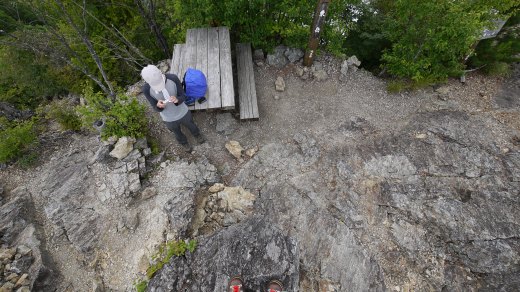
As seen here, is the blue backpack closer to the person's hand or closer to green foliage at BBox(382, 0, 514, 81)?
the person's hand

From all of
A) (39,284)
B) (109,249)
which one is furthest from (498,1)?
(39,284)

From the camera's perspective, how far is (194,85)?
511 cm

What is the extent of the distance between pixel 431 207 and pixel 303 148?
279 centimetres

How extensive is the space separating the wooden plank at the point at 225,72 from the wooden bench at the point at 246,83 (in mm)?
719

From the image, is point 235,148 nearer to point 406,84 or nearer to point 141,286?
point 141,286

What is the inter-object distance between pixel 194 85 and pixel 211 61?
102 centimetres

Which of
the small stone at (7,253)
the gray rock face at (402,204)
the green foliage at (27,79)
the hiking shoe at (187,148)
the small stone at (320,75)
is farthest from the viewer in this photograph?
the green foliage at (27,79)

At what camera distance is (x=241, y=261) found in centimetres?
429

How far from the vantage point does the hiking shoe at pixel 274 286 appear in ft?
13.2

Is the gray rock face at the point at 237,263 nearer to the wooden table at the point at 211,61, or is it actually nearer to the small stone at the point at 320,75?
the wooden table at the point at 211,61

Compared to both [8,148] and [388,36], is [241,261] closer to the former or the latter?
[8,148]

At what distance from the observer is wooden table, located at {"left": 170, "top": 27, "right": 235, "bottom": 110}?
544 cm

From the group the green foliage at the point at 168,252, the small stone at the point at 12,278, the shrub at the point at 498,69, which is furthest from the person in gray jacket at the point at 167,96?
the shrub at the point at 498,69

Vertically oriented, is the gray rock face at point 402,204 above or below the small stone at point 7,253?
above
